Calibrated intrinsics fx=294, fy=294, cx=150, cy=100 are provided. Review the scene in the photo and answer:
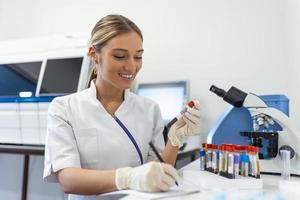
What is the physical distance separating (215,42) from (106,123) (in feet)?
4.24

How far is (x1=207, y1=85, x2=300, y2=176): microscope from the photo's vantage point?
1.13 meters

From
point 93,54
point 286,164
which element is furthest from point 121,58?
point 286,164

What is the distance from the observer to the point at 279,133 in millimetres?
1153

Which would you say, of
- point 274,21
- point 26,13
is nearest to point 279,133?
point 274,21

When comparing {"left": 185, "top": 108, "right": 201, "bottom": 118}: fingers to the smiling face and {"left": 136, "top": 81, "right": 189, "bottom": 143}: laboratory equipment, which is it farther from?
{"left": 136, "top": 81, "right": 189, "bottom": 143}: laboratory equipment

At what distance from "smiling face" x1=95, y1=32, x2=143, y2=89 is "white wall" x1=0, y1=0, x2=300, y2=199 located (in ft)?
3.45

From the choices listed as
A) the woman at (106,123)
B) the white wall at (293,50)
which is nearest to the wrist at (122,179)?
the woman at (106,123)

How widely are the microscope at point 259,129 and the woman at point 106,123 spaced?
5.1 inches

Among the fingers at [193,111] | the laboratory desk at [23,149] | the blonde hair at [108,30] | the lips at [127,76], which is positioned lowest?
the laboratory desk at [23,149]

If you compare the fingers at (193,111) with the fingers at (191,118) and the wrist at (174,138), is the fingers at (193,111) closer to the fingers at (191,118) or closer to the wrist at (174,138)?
the fingers at (191,118)

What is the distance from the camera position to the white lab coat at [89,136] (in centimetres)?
107

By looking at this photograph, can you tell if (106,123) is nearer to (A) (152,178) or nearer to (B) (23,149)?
(A) (152,178)

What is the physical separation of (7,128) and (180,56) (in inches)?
52.9

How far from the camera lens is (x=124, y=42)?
114cm
